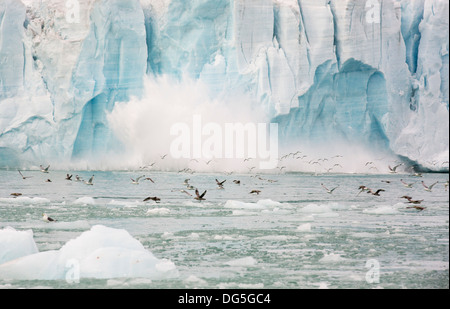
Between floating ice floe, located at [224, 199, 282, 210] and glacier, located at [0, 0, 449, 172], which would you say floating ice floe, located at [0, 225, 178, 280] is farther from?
glacier, located at [0, 0, 449, 172]

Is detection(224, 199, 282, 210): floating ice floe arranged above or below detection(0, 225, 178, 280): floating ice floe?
above

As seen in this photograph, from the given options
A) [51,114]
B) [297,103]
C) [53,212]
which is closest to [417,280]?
[53,212]

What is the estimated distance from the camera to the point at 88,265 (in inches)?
313

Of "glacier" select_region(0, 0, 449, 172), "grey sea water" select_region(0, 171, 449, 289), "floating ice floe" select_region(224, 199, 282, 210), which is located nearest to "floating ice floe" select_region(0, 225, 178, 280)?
"grey sea water" select_region(0, 171, 449, 289)

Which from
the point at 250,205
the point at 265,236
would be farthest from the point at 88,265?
the point at 250,205

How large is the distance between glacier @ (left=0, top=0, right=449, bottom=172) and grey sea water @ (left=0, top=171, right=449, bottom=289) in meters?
7.58

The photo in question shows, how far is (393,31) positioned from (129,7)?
10.3m

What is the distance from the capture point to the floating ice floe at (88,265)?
7926 mm

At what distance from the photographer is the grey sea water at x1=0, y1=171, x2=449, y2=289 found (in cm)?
796

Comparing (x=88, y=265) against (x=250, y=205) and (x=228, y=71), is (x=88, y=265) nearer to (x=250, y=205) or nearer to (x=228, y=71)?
(x=250, y=205)

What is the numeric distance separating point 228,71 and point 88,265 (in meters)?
19.7

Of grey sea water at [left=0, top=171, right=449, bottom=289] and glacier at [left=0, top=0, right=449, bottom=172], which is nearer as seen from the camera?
grey sea water at [left=0, top=171, right=449, bottom=289]

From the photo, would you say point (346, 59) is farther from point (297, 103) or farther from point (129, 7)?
point (129, 7)

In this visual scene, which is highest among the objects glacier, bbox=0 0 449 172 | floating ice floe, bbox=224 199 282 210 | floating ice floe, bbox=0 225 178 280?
glacier, bbox=0 0 449 172
